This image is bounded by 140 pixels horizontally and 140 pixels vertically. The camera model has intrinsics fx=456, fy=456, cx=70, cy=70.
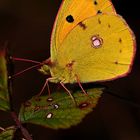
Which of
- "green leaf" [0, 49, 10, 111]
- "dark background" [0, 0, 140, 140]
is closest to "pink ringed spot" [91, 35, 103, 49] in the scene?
"green leaf" [0, 49, 10, 111]

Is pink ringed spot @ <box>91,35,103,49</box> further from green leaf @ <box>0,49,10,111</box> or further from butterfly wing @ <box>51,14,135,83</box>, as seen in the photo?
green leaf @ <box>0,49,10,111</box>

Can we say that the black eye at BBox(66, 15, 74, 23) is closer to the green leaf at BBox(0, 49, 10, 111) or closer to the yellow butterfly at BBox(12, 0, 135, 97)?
the yellow butterfly at BBox(12, 0, 135, 97)

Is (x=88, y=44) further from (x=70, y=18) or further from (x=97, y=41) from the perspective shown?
(x=70, y=18)

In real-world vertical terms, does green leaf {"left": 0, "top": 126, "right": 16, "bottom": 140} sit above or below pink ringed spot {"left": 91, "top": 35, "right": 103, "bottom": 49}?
below

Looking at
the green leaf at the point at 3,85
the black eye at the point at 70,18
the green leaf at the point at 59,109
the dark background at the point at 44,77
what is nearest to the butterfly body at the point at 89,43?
the black eye at the point at 70,18

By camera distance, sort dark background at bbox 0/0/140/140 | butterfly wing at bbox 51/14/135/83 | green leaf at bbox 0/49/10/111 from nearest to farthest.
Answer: green leaf at bbox 0/49/10/111 < butterfly wing at bbox 51/14/135/83 < dark background at bbox 0/0/140/140

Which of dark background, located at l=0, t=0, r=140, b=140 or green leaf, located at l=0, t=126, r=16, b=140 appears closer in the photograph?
green leaf, located at l=0, t=126, r=16, b=140

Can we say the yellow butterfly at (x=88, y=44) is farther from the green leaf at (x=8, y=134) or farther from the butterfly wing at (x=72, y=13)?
the green leaf at (x=8, y=134)

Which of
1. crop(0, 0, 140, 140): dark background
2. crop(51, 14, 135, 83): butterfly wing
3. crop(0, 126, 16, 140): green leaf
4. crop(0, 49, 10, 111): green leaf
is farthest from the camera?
crop(0, 0, 140, 140): dark background
